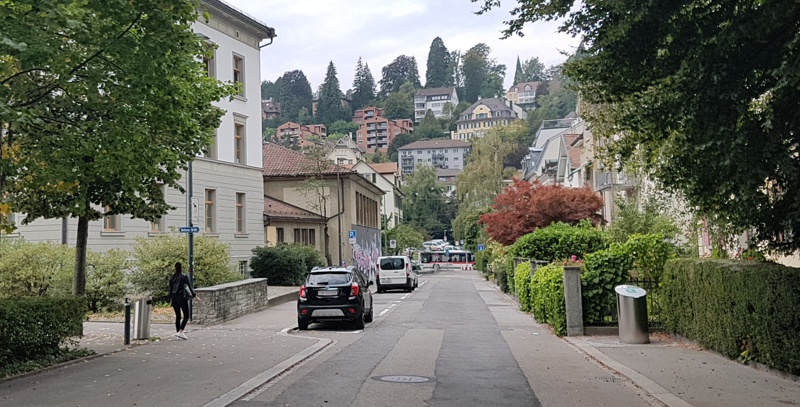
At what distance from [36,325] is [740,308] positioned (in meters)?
11.2

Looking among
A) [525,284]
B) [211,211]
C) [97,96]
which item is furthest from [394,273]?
[97,96]

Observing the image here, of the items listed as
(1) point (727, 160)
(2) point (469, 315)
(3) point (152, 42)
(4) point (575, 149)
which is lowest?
(2) point (469, 315)

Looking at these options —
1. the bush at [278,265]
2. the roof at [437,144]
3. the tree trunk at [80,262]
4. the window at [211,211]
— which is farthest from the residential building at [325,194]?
the roof at [437,144]

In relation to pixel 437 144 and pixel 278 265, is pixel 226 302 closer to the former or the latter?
pixel 278 265

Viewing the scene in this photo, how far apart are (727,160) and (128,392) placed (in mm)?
8086

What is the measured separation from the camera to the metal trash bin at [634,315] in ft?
50.5

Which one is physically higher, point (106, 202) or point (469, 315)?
point (106, 202)

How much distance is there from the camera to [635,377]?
1090 cm

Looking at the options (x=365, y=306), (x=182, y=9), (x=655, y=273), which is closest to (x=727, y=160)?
(x=182, y=9)

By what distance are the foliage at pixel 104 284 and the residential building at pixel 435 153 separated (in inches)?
6215

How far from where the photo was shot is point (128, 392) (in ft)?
32.4

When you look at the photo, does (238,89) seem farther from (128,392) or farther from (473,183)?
(473,183)

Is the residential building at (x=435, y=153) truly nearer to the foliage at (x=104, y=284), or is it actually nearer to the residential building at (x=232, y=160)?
the residential building at (x=232, y=160)

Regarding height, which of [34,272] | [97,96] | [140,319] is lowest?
[140,319]
